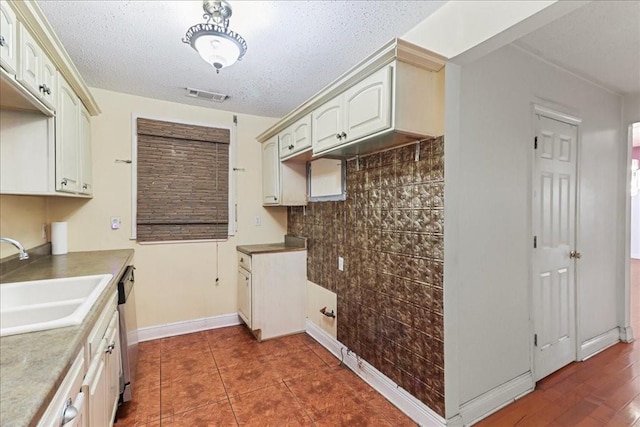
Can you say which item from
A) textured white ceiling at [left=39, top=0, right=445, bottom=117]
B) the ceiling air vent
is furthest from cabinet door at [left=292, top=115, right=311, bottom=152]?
the ceiling air vent

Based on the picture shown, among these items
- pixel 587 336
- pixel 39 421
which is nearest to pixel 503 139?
pixel 587 336

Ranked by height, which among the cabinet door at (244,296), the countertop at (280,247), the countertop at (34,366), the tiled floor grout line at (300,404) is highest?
the countertop at (280,247)

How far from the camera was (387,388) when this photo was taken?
214 centimetres

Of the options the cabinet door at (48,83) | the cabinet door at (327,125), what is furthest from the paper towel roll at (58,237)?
the cabinet door at (327,125)

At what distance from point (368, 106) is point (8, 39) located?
178cm

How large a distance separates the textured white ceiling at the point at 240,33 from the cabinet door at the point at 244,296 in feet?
6.34

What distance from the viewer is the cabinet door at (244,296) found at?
124 inches

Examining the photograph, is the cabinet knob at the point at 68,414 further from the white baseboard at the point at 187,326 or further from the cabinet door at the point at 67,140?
the white baseboard at the point at 187,326

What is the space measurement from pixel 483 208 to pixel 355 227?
0.98 metres

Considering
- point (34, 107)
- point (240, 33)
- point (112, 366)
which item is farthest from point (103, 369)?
point (240, 33)

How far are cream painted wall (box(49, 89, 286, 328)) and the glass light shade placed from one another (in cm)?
176

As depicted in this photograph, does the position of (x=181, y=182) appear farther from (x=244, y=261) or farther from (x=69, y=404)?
(x=69, y=404)

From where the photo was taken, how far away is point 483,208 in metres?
1.95

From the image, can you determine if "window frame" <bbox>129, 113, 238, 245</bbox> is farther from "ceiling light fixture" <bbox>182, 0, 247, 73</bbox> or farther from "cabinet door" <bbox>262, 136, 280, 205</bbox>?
"ceiling light fixture" <bbox>182, 0, 247, 73</bbox>
